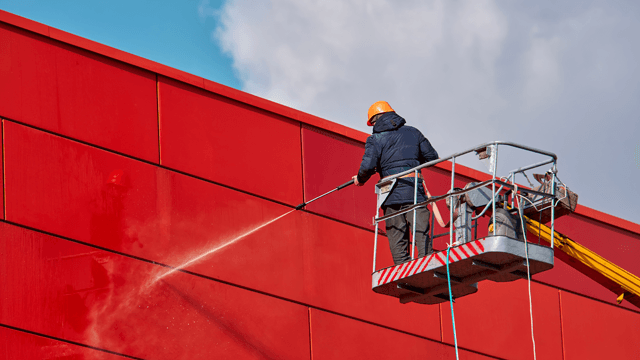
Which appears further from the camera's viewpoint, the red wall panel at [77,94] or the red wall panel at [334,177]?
the red wall panel at [334,177]

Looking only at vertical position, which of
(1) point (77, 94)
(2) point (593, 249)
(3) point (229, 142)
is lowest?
(2) point (593, 249)

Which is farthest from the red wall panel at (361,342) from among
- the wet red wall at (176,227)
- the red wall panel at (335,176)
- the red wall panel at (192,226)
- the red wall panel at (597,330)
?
the red wall panel at (597,330)

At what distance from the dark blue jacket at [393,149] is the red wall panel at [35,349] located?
3912 mm

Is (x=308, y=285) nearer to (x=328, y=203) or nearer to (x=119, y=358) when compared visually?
(x=328, y=203)

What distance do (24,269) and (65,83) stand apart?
2.49m

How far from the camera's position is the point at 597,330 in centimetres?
1538

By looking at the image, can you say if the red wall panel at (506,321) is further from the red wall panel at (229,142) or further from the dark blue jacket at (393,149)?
the dark blue jacket at (393,149)

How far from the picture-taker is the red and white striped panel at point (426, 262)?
8.65 m

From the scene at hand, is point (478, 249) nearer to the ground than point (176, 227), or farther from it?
nearer to the ground

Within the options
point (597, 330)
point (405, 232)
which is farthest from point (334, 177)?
point (597, 330)

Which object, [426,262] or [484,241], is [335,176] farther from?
[484,241]

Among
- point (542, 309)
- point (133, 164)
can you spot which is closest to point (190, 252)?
point (133, 164)

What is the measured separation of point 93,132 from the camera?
34.8ft

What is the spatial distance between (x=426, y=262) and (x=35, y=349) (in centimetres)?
452
